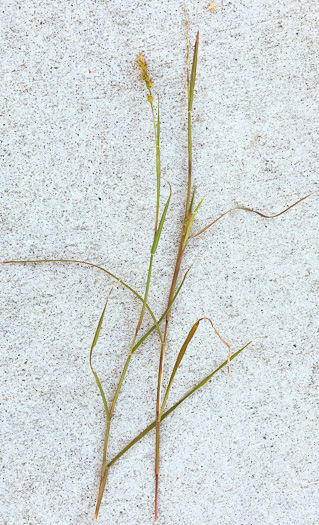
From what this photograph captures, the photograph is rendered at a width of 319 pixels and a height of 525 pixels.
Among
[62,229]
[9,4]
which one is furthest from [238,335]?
[9,4]

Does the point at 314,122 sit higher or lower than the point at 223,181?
higher

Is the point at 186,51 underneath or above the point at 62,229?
above

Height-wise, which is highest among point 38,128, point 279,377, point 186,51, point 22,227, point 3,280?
point 186,51

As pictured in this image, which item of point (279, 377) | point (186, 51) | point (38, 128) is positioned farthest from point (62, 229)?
point (279, 377)

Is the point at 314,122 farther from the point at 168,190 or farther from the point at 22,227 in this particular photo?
the point at 22,227

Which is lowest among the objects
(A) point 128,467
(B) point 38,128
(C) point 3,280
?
(A) point 128,467

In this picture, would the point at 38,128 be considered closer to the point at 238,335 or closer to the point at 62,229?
the point at 62,229
